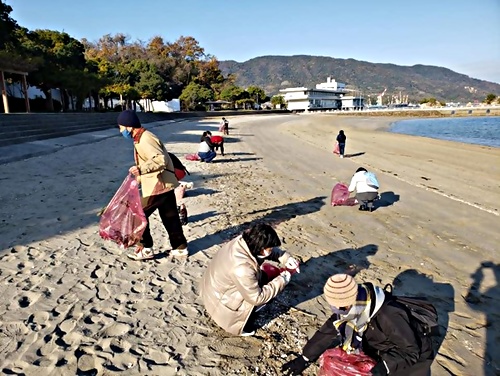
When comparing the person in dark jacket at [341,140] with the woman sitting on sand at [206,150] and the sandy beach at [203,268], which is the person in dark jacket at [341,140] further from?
the woman sitting on sand at [206,150]

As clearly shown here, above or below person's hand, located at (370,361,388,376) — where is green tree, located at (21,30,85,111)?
Answer: above

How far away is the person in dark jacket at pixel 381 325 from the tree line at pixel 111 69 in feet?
74.9

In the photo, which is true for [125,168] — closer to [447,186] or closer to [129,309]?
[129,309]

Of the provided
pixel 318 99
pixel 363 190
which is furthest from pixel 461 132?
pixel 318 99

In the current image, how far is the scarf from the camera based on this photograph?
229 cm

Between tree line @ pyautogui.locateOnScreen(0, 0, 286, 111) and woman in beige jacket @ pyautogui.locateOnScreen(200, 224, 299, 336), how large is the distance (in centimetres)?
2181

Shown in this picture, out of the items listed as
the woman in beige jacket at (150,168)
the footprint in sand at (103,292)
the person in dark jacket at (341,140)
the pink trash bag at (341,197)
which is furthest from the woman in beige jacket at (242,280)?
the person in dark jacket at (341,140)

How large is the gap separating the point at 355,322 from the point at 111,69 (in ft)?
178

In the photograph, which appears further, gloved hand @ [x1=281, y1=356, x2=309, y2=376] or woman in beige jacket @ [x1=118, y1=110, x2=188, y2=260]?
woman in beige jacket @ [x1=118, y1=110, x2=188, y2=260]

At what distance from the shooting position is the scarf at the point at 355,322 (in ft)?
7.52

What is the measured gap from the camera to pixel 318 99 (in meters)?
110

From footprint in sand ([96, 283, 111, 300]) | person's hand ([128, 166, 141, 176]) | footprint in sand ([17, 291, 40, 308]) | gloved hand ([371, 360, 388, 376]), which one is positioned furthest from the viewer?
person's hand ([128, 166, 141, 176])

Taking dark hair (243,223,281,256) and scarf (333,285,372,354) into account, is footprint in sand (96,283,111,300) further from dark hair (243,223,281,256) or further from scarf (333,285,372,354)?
scarf (333,285,372,354)

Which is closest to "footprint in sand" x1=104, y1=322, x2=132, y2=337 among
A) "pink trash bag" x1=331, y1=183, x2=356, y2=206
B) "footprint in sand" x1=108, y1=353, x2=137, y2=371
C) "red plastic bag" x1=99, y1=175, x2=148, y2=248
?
"footprint in sand" x1=108, y1=353, x2=137, y2=371
